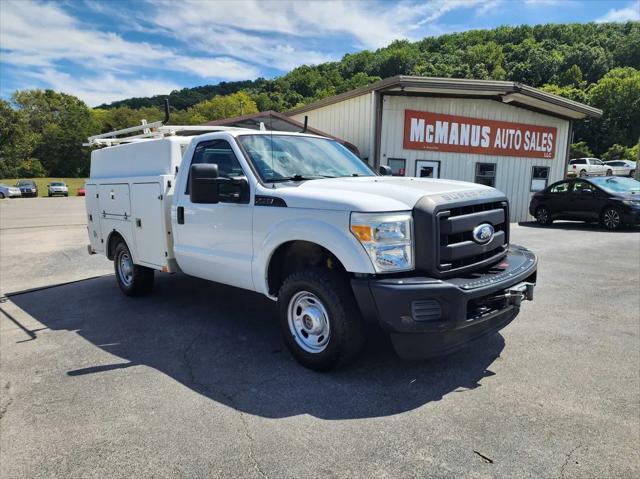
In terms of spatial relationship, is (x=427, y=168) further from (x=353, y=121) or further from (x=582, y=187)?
(x=582, y=187)

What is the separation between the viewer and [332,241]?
3.41m

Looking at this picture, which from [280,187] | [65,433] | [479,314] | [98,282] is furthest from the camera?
[98,282]

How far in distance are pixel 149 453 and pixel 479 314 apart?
8.14 feet

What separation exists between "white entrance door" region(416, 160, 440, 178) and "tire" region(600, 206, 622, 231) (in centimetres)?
545

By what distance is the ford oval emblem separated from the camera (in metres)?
3.63

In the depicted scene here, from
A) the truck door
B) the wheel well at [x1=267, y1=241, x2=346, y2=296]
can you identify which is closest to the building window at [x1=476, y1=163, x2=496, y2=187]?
the truck door

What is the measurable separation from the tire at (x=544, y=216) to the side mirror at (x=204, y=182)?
542 inches

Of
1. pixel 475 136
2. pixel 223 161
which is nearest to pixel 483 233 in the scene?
pixel 223 161

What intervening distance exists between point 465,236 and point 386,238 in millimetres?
762

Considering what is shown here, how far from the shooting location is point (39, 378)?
3.88 meters

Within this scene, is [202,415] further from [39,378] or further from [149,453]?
[39,378]

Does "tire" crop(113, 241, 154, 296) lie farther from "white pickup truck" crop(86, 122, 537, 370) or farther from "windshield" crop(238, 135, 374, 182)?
"windshield" crop(238, 135, 374, 182)

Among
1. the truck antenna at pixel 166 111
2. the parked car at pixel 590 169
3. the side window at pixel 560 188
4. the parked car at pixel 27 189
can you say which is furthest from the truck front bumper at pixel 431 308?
the parked car at pixel 27 189

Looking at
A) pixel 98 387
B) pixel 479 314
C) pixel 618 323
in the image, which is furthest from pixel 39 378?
pixel 618 323
